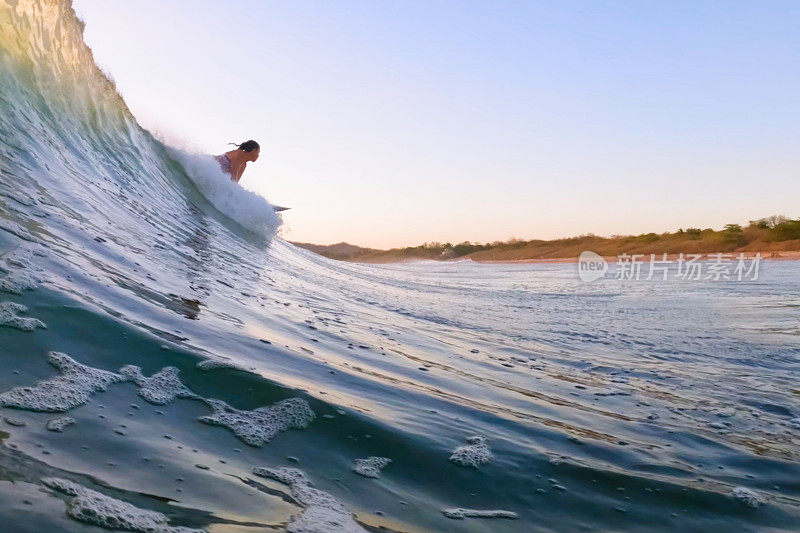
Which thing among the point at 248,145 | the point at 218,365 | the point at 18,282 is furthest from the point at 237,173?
the point at 218,365

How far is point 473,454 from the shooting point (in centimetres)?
209

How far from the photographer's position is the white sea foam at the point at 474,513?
1659 mm

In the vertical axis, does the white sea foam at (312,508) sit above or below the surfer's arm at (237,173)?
below

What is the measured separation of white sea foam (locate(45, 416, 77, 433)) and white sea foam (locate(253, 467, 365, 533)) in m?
0.52

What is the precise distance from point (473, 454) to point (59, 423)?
1.29 metres

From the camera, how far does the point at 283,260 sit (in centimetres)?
898

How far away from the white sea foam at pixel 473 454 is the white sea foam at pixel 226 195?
8.72 m

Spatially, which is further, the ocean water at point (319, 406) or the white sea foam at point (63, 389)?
the white sea foam at point (63, 389)

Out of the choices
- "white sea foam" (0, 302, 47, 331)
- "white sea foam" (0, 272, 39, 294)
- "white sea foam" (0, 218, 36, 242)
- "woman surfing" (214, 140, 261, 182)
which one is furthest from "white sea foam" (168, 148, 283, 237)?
"white sea foam" (0, 302, 47, 331)

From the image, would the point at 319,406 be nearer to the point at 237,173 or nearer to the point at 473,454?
the point at 473,454

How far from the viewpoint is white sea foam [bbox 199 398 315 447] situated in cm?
192

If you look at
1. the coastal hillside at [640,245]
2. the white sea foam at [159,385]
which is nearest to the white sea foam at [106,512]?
the white sea foam at [159,385]

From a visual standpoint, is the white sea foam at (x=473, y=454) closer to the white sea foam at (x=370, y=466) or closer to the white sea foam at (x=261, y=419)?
the white sea foam at (x=370, y=466)

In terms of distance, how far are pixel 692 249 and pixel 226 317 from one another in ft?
108
